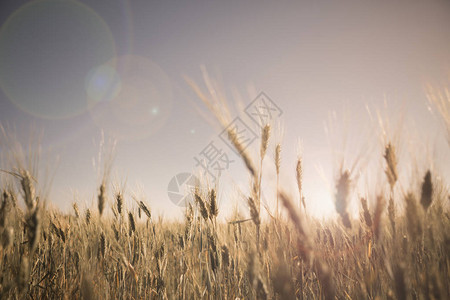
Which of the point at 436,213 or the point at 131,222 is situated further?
the point at 131,222

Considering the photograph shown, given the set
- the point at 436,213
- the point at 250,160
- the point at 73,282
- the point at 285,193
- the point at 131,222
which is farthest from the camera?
the point at 131,222

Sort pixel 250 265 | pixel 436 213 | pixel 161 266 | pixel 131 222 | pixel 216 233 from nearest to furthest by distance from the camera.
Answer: pixel 250 265 < pixel 436 213 < pixel 216 233 < pixel 161 266 < pixel 131 222

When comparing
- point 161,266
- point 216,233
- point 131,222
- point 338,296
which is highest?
point 131,222

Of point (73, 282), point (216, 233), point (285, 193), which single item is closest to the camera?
point (285, 193)

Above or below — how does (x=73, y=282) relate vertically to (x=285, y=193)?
below

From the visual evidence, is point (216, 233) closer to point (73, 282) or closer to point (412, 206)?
point (412, 206)

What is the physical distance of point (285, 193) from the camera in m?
1.18

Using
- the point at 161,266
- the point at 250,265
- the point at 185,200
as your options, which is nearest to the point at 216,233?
the point at 161,266

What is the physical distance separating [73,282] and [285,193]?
225 centimetres

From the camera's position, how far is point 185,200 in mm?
2635

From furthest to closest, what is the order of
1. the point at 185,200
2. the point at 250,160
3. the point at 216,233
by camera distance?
the point at 185,200 < the point at 216,233 < the point at 250,160

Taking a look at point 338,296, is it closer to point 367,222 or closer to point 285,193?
point 367,222

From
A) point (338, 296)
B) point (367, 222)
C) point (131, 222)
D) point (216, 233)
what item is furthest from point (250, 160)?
point (131, 222)

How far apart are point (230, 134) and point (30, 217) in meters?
1.48
